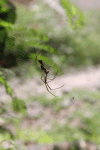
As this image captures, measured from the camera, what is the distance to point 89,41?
5766 millimetres

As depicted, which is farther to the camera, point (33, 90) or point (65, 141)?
point (33, 90)

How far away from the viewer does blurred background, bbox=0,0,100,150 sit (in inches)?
26.0

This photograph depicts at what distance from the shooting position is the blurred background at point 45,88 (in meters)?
0.66

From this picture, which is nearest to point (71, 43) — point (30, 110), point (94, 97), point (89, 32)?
point (89, 32)

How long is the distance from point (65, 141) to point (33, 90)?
5.39 feet

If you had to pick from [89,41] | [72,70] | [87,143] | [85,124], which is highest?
[87,143]

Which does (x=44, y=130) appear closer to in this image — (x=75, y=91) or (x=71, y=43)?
(x=75, y=91)

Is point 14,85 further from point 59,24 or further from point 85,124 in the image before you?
point 59,24

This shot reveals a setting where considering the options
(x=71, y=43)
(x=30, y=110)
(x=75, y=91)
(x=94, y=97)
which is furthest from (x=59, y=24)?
(x=30, y=110)

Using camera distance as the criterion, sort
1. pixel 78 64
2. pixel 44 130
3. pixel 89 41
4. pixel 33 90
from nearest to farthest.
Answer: pixel 44 130 → pixel 33 90 → pixel 78 64 → pixel 89 41

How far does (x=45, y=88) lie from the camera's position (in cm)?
318

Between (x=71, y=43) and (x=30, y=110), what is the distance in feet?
11.5

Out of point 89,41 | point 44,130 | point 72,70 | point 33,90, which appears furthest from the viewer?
point 89,41

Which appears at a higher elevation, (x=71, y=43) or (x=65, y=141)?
(x=65, y=141)
